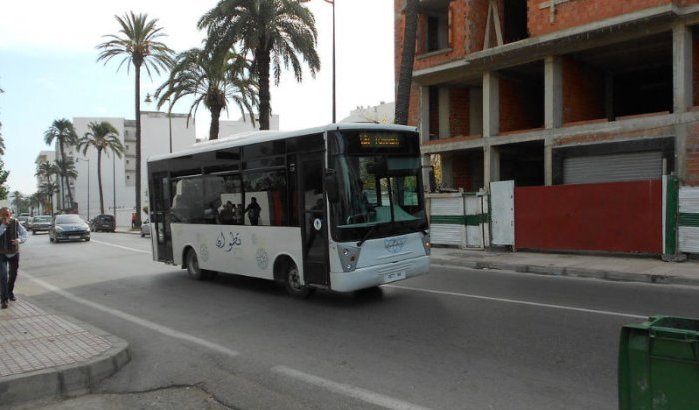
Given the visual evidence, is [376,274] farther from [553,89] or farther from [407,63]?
[553,89]

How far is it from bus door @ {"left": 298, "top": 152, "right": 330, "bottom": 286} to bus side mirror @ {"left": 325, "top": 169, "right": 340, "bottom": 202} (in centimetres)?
36

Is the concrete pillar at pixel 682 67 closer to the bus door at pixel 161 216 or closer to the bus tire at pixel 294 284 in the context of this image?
the bus tire at pixel 294 284

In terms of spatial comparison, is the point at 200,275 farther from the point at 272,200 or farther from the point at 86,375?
the point at 86,375

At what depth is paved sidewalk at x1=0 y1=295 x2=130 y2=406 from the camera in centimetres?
501

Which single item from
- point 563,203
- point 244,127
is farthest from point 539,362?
point 244,127

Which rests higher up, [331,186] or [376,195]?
[331,186]

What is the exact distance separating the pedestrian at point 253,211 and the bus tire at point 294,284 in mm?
1077

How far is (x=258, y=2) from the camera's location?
22250mm

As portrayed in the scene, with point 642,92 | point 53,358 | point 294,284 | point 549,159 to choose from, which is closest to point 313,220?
point 294,284

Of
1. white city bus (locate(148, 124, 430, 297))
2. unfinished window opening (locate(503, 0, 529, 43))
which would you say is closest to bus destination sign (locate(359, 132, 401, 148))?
white city bus (locate(148, 124, 430, 297))

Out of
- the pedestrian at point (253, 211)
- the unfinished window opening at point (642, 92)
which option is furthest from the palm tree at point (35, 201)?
the pedestrian at point (253, 211)

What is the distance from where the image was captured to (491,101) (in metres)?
21.2

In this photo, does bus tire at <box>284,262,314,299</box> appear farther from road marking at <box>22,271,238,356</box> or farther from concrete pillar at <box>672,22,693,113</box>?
concrete pillar at <box>672,22,693,113</box>

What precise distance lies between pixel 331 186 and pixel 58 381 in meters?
4.30
